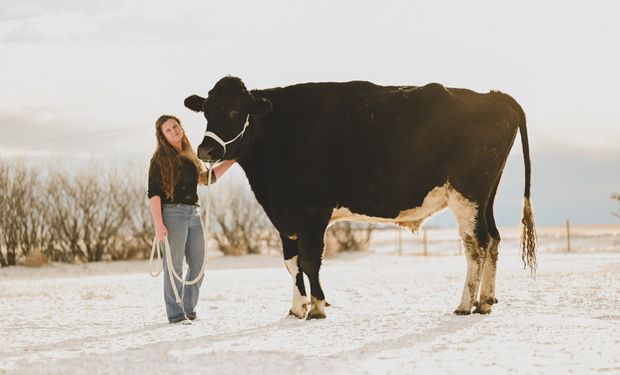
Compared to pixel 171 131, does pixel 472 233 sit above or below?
below

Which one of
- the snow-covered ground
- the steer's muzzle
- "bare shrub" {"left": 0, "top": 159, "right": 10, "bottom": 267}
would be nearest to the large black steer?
the steer's muzzle

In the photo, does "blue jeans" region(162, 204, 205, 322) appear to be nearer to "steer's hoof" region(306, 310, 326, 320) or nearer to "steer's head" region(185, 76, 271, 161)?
"steer's head" region(185, 76, 271, 161)

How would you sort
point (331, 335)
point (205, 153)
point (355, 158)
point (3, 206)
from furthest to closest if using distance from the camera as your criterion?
1. point (3, 206)
2. point (355, 158)
3. point (205, 153)
4. point (331, 335)

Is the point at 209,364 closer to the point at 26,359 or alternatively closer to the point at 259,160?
the point at 26,359

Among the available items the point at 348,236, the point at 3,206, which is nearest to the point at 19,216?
the point at 3,206

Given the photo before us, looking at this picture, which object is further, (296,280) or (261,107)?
(296,280)

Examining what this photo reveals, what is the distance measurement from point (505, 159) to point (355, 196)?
1790 millimetres

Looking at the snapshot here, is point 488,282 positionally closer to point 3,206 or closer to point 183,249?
point 183,249

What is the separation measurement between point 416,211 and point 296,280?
1478mm

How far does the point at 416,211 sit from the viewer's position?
26.5 feet

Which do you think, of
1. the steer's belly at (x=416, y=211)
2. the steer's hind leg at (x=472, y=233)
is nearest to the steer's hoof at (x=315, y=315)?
the steer's belly at (x=416, y=211)

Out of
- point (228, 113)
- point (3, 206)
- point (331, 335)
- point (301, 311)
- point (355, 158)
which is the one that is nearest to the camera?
point (331, 335)

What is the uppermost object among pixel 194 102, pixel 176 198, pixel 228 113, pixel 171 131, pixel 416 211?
pixel 194 102

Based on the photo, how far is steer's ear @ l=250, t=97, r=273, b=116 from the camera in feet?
25.1
